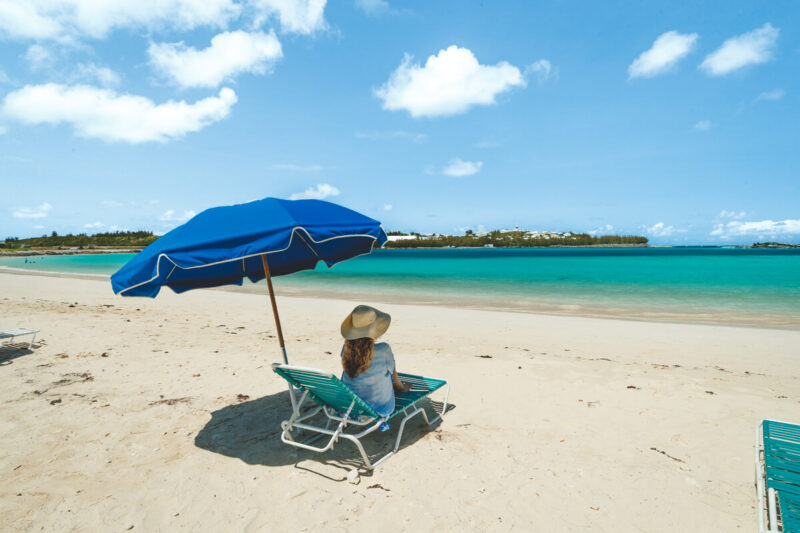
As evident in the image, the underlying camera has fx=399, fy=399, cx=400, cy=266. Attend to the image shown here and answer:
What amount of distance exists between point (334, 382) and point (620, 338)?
864 centimetres

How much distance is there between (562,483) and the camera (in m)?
3.43

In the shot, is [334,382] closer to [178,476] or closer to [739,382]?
[178,476]

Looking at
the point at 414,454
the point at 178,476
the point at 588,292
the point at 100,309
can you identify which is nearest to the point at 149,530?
the point at 178,476

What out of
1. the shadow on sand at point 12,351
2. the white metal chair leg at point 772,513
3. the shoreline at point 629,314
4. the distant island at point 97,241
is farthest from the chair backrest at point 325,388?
the distant island at point 97,241

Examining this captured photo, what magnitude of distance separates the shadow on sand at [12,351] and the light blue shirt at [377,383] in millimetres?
6982

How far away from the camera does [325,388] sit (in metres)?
3.68

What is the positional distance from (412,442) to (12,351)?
321 inches

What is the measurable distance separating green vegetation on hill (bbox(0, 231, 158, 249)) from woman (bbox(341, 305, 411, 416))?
17495 cm

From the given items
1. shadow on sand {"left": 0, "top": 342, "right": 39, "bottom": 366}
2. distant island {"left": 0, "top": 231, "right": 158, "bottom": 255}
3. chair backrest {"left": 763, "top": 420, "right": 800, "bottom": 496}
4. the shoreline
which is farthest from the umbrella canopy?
distant island {"left": 0, "top": 231, "right": 158, "bottom": 255}

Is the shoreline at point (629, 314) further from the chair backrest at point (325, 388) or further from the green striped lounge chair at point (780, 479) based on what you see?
the green striped lounge chair at point (780, 479)

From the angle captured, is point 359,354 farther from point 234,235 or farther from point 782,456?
point 782,456

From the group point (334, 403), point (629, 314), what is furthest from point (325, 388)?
point (629, 314)

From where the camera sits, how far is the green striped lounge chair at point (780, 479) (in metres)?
2.57

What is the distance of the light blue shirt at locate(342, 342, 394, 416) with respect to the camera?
3908 mm
